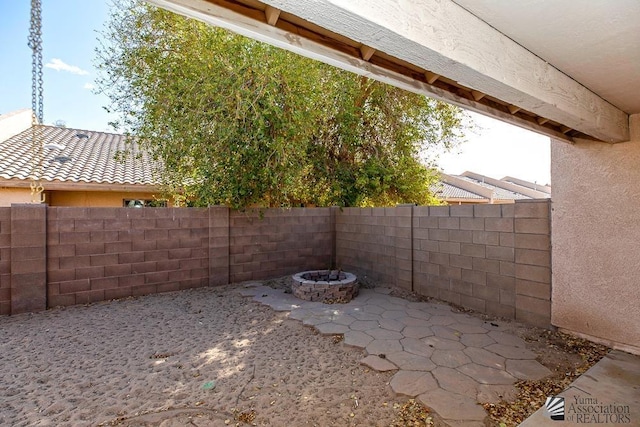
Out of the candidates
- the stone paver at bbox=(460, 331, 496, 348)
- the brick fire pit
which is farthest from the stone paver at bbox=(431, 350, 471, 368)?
the brick fire pit

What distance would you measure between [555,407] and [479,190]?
19.8 metres

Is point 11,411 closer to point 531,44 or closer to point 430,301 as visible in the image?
point 531,44

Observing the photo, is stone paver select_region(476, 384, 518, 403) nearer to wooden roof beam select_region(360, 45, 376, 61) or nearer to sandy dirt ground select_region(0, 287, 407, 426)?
sandy dirt ground select_region(0, 287, 407, 426)

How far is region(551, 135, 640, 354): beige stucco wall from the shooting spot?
3371 millimetres

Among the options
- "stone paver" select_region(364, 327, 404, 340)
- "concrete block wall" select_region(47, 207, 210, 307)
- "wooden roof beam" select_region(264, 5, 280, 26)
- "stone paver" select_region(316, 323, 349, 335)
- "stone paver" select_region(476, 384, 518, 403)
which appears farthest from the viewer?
"concrete block wall" select_region(47, 207, 210, 307)

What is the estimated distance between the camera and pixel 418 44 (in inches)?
59.4

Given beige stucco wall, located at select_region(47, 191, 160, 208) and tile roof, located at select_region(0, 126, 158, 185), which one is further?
beige stucco wall, located at select_region(47, 191, 160, 208)

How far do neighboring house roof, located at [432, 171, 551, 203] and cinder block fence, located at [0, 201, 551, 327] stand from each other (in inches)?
242

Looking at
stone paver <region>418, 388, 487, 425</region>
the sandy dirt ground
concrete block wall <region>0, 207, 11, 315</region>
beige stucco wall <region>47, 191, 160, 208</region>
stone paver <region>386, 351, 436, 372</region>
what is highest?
beige stucco wall <region>47, 191, 160, 208</region>

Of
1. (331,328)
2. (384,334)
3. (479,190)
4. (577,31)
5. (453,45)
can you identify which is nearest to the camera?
(453,45)

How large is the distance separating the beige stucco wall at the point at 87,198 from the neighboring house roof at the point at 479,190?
9695mm

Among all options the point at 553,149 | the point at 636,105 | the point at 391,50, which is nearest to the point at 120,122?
the point at 391,50

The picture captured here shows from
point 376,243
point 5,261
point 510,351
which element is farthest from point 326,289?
point 5,261

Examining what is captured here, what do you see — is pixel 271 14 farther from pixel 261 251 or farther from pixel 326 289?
pixel 261 251
